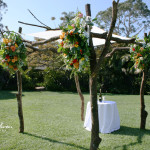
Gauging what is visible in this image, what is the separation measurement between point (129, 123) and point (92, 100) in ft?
11.5

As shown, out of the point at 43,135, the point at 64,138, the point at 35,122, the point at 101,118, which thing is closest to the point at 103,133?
the point at 101,118

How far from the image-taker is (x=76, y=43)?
2635mm

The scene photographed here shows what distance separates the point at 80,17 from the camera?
106 inches

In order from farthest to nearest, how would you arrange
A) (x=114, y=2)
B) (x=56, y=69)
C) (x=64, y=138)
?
(x=56, y=69), (x=64, y=138), (x=114, y=2)

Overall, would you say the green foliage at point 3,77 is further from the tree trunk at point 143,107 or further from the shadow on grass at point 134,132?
the tree trunk at point 143,107

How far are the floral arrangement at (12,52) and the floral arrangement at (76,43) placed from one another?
5.05ft

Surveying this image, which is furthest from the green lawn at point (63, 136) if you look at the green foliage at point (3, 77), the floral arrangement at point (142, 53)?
the green foliage at point (3, 77)

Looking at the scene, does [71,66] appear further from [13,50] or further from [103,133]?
[103,133]

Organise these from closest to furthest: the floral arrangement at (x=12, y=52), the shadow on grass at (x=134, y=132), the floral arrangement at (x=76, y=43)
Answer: the floral arrangement at (x=76, y=43) < the floral arrangement at (x=12, y=52) < the shadow on grass at (x=134, y=132)

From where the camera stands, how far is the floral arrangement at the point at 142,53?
183 inches

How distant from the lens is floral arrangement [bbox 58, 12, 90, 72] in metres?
2.62

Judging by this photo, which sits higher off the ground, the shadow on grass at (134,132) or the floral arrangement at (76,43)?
the floral arrangement at (76,43)

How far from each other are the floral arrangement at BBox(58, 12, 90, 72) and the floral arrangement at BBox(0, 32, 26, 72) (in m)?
1.54

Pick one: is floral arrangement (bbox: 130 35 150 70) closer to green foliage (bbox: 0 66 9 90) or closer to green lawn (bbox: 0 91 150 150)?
green lawn (bbox: 0 91 150 150)
